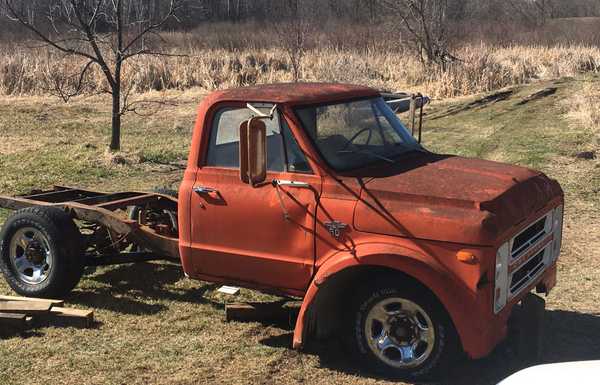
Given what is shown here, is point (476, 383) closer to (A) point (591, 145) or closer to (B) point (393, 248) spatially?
(B) point (393, 248)

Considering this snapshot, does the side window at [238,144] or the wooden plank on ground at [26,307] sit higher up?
the side window at [238,144]

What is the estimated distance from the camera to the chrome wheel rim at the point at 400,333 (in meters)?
4.67

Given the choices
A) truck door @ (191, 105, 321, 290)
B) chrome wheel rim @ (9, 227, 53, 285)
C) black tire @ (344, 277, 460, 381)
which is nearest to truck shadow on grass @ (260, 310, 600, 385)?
black tire @ (344, 277, 460, 381)

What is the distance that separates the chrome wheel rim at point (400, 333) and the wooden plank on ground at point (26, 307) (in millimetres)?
2658

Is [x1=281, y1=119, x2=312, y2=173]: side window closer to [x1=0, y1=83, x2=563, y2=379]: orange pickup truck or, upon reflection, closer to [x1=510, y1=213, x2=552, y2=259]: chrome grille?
[x1=0, y1=83, x2=563, y2=379]: orange pickup truck

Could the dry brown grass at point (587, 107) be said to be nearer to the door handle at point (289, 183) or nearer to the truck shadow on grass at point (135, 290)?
the truck shadow on grass at point (135, 290)

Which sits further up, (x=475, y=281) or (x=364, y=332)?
(x=475, y=281)

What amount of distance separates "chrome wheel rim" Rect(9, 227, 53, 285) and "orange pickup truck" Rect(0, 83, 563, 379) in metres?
1.56

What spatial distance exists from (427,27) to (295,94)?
19.8 m

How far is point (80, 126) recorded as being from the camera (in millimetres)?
17328

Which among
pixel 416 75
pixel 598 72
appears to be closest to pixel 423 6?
pixel 416 75

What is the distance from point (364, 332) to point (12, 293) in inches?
139

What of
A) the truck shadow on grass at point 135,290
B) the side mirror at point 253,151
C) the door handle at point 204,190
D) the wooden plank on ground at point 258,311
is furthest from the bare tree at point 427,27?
the side mirror at point 253,151

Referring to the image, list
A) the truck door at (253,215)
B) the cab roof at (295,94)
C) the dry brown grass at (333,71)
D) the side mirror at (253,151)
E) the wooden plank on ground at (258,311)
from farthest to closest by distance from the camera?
the dry brown grass at (333,71) < the wooden plank on ground at (258,311) < the cab roof at (295,94) < the truck door at (253,215) < the side mirror at (253,151)
